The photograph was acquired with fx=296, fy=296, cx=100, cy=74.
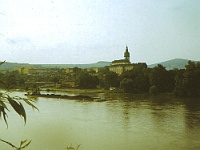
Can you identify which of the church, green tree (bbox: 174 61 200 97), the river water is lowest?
the river water

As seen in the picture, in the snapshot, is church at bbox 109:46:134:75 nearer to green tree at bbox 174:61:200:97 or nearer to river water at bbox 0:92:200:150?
green tree at bbox 174:61:200:97

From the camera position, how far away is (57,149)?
11797 mm

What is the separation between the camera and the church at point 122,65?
86375 millimetres

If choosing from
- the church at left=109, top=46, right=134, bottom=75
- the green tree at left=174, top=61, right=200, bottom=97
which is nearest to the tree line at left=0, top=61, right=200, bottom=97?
the green tree at left=174, top=61, right=200, bottom=97

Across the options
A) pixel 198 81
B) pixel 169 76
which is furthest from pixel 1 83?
pixel 169 76

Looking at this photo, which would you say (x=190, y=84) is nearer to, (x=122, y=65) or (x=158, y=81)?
(x=158, y=81)

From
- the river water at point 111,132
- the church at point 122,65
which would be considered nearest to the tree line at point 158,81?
the river water at point 111,132

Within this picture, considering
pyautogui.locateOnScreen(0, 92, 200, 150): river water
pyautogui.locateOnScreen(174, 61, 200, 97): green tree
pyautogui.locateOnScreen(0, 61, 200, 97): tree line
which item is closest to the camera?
pyautogui.locateOnScreen(0, 92, 200, 150): river water

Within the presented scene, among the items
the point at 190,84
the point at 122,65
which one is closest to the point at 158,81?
the point at 190,84

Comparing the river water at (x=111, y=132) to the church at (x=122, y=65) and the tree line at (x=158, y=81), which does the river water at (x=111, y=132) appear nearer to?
the tree line at (x=158, y=81)

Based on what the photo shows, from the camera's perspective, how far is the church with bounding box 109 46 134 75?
283ft

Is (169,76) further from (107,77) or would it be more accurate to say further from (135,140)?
(135,140)

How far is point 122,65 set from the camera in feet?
287

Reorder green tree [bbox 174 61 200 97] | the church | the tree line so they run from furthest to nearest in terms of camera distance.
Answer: the church, the tree line, green tree [bbox 174 61 200 97]
